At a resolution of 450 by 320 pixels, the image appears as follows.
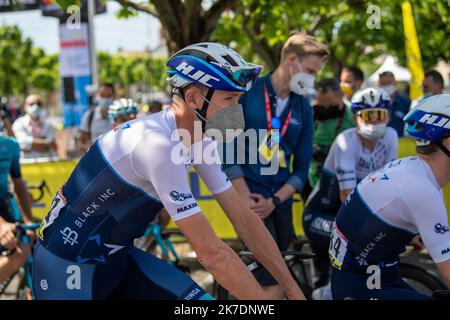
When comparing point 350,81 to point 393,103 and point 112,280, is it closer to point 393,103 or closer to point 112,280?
point 393,103

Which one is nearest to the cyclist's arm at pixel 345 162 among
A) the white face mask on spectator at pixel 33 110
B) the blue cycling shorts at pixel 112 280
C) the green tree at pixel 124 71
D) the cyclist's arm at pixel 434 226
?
the cyclist's arm at pixel 434 226

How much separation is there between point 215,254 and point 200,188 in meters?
5.43

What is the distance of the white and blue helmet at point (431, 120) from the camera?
9.59ft

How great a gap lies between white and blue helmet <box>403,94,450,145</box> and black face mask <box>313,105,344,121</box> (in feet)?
11.9

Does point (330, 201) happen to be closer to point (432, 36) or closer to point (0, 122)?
point (0, 122)

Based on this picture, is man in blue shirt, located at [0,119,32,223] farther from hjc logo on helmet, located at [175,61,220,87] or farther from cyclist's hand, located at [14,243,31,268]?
hjc logo on helmet, located at [175,61,220,87]

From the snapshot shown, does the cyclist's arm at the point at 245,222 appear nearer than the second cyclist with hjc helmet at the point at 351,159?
Yes

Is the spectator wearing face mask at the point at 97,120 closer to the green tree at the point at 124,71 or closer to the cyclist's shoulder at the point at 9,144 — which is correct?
the cyclist's shoulder at the point at 9,144

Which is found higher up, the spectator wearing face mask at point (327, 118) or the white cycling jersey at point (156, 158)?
the white cycling jersey at point (156, 158)

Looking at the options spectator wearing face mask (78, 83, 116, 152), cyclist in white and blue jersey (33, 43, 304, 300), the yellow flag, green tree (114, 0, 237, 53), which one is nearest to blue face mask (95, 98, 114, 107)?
spectator wearing face mask (78, 83, 116, 152)

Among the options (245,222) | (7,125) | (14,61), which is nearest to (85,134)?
(7,125)

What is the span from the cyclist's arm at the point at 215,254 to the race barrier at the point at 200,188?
4420 mm

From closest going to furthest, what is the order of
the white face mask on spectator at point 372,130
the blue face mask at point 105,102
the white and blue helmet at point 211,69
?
the white and blue helmet at point 211,69, the white face mask on spectator at point 372,130, the blue face mask at point 105,102

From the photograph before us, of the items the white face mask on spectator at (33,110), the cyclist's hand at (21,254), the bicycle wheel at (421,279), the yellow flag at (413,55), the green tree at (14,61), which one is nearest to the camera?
the bicycle wheel at (421,279)
